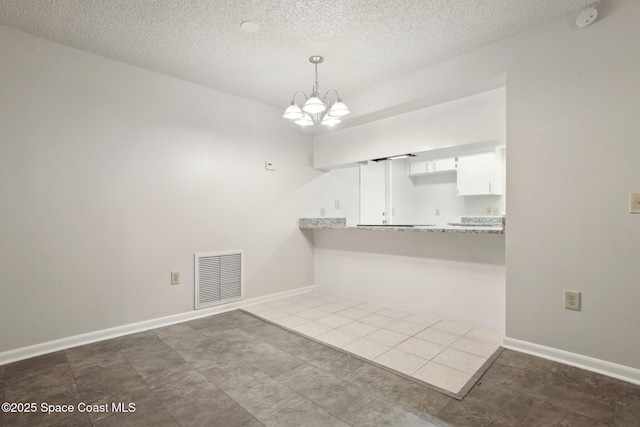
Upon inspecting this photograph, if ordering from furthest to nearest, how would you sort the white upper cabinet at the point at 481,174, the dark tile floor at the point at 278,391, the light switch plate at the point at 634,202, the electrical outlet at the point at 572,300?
the white upper cabinet at the point at 481,174, the electrical outlet at the point at 572,300, the light switch plate at the point at 634,202, the dark tile floor at the point at 278,391

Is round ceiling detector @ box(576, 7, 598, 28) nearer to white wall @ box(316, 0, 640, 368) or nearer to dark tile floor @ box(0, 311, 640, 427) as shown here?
white wall @ box(316, 0, 640, 368)

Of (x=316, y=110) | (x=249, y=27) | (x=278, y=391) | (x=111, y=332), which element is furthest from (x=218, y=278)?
(x=249, y=27)

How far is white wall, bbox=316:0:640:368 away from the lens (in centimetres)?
203

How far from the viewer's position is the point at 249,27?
7.64ft

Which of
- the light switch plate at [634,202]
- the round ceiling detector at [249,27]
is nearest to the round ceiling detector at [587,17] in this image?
the light switch plate at [634,202]

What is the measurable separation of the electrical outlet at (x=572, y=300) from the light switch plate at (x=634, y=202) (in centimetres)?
64

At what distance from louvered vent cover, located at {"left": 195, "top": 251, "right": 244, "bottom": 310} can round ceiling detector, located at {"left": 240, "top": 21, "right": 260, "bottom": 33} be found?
2.21 m

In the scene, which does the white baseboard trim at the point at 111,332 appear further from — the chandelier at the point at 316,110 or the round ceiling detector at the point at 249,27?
the round ceiling detector at the point at 249,27

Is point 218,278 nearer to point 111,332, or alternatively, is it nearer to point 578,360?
point 111,332

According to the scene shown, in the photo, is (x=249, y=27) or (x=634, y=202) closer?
(x=634, y=202)

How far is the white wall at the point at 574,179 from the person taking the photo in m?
2.03

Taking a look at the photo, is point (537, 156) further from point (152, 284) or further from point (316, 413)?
point (152, 284)

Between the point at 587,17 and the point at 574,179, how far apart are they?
1094 millimetres

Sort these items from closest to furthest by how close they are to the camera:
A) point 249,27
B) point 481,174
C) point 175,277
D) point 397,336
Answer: point 249,27
point 397,336
point 175,277
point 481,174
